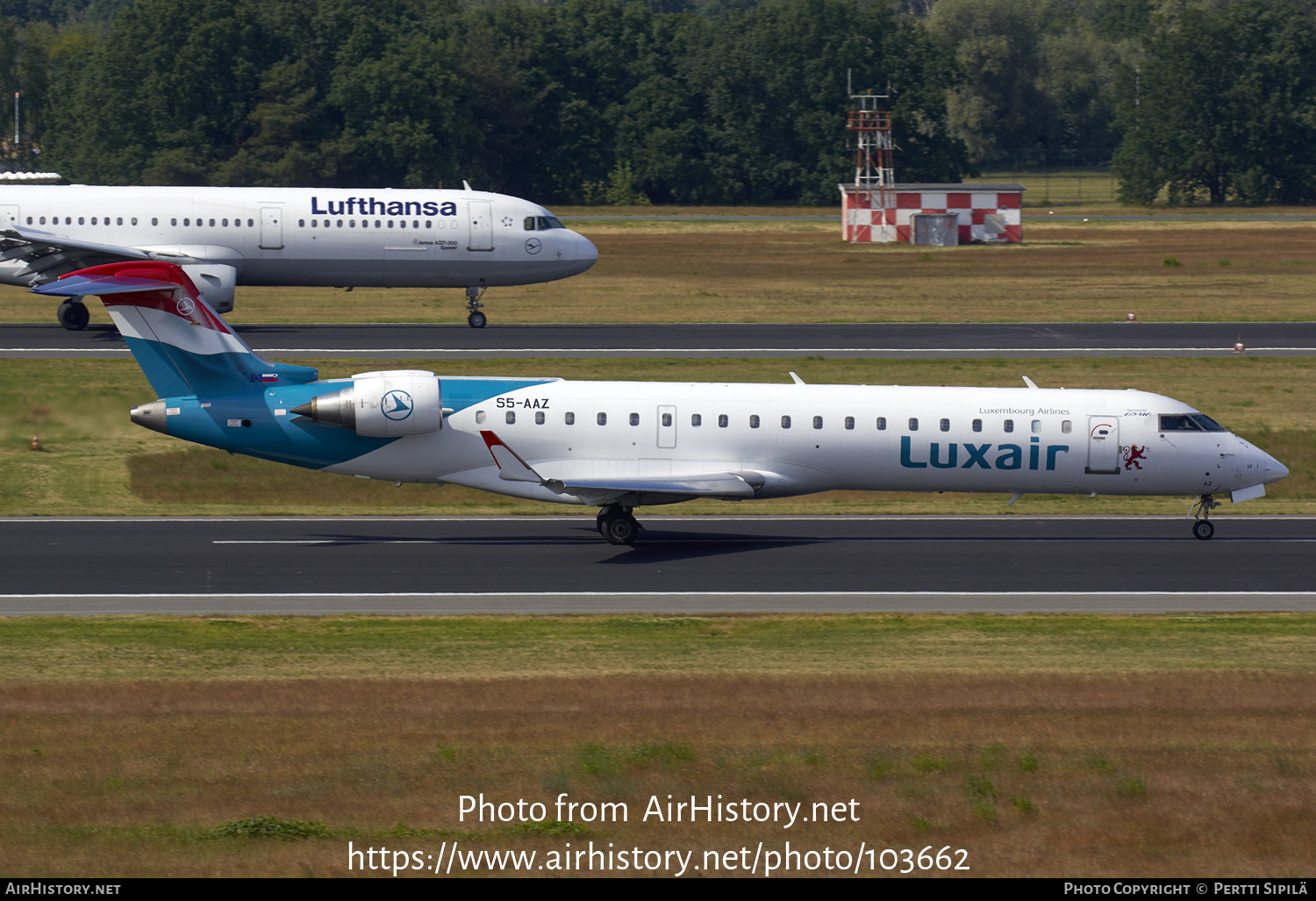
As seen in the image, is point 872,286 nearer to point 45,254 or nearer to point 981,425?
point 45,254

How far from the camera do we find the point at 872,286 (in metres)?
76.4

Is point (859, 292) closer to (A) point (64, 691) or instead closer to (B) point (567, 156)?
(A) point (64, 691)

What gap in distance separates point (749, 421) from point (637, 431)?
234 cm

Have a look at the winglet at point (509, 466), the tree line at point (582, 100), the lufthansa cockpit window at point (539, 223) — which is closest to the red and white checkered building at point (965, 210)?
the tree line at point (582, 100)

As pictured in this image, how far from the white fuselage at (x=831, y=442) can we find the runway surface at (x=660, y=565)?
1.47m

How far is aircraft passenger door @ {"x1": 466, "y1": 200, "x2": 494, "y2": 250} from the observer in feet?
190

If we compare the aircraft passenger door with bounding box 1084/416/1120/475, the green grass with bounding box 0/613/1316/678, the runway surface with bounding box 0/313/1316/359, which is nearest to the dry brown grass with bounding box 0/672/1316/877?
the green grass with bounding box 0/613/1316/678

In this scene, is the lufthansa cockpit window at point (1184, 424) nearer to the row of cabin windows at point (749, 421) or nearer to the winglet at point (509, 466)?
the row of cabin windows at point (749, 421)

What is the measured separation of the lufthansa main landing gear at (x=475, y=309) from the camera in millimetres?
57875

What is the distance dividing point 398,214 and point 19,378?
1706 cm

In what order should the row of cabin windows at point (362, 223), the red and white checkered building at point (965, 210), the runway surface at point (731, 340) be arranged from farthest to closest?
the red and white checkered building at point (965, 210), the row of cabin windows at point (362, 223), the runway surface at point (731, 340)

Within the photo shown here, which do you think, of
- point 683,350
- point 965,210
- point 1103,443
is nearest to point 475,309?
point 683,350

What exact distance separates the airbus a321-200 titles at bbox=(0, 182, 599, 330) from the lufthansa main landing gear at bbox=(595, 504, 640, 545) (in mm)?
Answer: 26556

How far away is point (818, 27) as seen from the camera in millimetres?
143625
